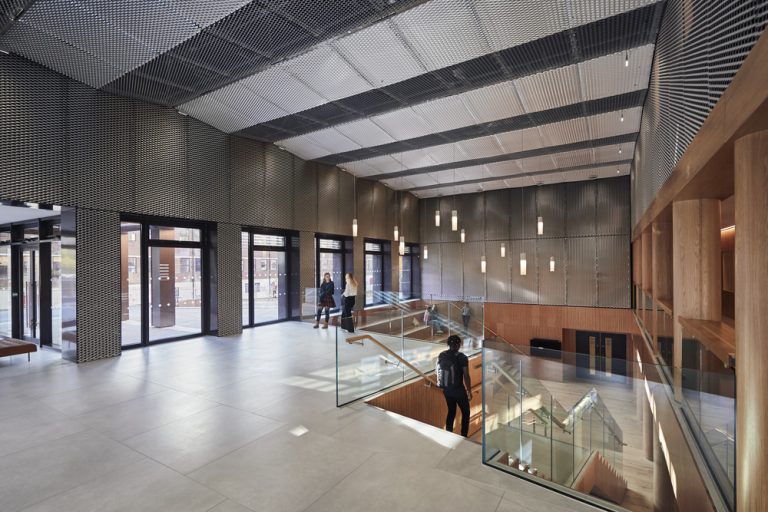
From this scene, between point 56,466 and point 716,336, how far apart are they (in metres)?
5.35

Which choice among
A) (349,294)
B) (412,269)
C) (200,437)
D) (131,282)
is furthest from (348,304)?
(412,269)

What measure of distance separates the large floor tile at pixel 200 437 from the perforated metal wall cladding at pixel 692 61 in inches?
177

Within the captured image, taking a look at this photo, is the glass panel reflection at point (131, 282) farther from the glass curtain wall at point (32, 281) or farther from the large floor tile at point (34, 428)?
the large floor tile at point (34, 428)

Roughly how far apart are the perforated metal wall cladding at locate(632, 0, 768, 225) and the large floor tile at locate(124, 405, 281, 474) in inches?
177

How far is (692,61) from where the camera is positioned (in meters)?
3.15

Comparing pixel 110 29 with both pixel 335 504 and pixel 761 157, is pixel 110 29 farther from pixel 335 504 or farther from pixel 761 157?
pixel 761 157

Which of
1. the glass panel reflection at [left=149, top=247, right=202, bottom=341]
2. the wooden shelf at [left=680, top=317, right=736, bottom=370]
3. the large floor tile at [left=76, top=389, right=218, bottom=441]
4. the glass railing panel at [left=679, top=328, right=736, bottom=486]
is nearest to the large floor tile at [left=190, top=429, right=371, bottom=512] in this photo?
the large floor tile at [left=76, top=389, right=218, bottom=441]

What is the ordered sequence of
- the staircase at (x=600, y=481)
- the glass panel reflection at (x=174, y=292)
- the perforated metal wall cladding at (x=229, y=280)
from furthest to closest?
Answer: the perforated metal wall cladding at (x=229, y=280)
the glass panel reflection at (x=174, y=292)
the staircase at (x=600, y=481)

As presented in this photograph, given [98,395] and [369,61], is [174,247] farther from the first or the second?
[369,61]

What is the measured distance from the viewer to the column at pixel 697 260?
146 inches

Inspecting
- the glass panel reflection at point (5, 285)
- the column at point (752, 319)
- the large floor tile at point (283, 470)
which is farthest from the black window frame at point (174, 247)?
the column at point (752, 319)

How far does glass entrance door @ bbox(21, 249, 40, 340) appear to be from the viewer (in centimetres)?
807

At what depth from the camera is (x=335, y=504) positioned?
269 centimetres

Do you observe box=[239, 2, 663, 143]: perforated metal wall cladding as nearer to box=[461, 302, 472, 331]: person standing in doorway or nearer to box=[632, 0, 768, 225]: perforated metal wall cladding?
box=[632, 0, 768, 225]: perforated metal wall cladding
